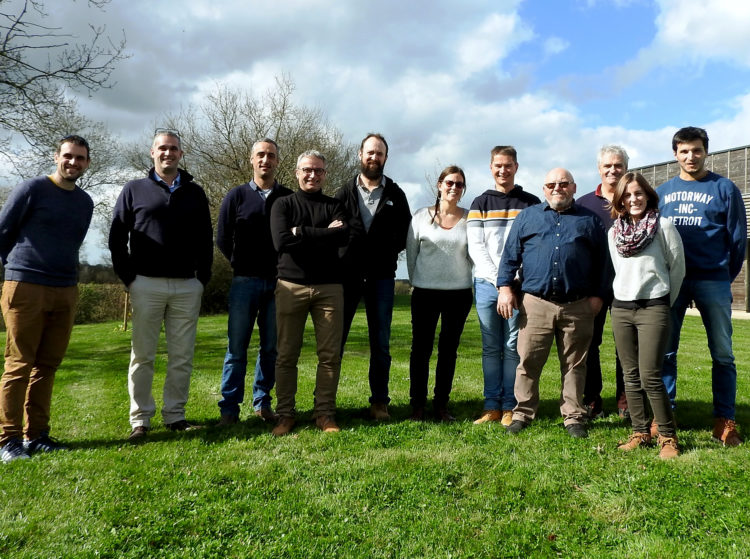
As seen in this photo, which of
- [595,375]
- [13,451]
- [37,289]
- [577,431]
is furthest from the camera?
[595,375]

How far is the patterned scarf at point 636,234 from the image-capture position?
13.4 ft

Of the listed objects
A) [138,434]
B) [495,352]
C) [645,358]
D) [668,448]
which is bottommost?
[138,434]

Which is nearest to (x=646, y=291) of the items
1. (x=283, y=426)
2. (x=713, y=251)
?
(x=713, y=251)

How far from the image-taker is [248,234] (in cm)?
493

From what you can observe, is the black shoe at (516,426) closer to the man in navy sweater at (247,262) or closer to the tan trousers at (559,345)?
the tan trousers at (559,345)

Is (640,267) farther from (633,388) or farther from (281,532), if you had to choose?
(281,532)

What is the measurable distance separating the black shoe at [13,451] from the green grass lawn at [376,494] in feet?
0.45

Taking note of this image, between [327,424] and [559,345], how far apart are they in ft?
7.24

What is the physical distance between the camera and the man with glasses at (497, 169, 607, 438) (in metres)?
4.43

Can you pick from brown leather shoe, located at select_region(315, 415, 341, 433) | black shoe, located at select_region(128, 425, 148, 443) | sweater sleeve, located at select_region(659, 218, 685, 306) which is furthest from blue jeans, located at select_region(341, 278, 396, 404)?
sweater sleeve, located at select_region(659, 218, 685, 306)

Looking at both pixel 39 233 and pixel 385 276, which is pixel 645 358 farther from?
pixel 39 233

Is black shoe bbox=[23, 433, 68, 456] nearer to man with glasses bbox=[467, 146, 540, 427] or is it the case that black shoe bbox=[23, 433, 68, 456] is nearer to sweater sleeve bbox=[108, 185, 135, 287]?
sweater sleeve bbox=[108, 185, 135, 287]

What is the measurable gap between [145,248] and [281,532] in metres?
2.74

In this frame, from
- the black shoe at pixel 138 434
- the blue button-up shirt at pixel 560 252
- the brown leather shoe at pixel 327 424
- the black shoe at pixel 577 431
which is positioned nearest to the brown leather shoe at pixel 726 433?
the black shoe at pixel 577 431
